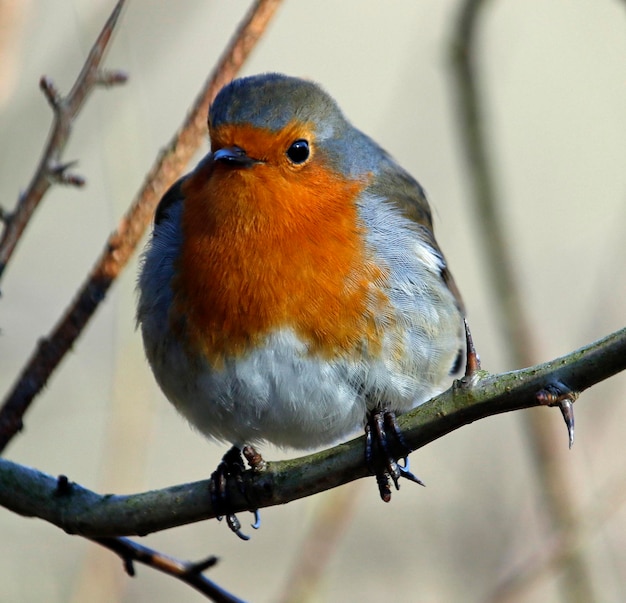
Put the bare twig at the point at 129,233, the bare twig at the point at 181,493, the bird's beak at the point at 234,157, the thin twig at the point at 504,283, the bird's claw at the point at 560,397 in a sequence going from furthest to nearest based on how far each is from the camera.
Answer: the thin twig at the point at 504,283, the bird's beak at the point at 234,157, the bare twig at the point at 129,233, the bare twig at the point at 181,493, the bird's claw at the point at 560,397

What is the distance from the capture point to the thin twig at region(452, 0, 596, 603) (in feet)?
12.8

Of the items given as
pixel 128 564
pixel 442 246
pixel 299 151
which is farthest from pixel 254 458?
pixel 442 246

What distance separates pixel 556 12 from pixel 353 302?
6.18 meters

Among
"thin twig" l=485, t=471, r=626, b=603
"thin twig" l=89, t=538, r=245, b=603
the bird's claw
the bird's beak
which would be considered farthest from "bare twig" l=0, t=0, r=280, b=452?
"thin twig" l=485, t=471, r=626, b=603

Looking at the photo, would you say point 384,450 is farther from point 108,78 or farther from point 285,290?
point 108,78

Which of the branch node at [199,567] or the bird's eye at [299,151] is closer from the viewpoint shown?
→ the branch node at [199,567]

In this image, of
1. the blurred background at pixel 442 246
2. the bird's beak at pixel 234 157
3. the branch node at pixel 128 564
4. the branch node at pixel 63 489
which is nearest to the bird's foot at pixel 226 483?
the branch node at pixel 128 564

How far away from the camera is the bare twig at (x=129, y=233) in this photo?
3045mm

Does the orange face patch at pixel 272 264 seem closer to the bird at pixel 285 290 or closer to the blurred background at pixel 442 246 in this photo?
the bird at pixel 285 290

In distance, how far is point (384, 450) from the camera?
2.67m

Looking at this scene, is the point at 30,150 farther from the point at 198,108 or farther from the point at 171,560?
the point at 171,560

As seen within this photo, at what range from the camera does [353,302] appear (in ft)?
10.7

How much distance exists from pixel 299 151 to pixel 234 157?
0.27 meters

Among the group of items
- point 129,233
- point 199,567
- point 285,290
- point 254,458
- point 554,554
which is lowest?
point 199,567
